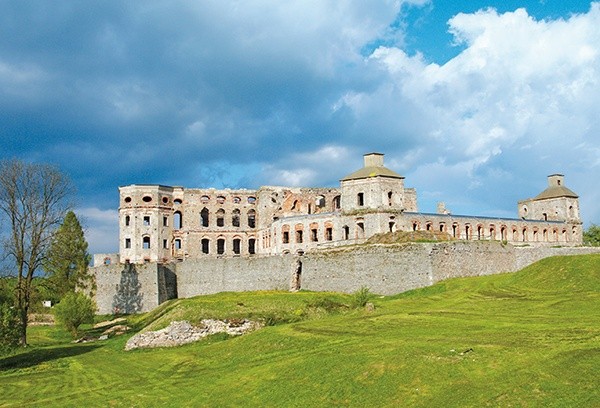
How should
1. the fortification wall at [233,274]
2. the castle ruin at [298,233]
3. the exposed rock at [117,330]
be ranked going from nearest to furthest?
1. the exposed rock at [117,330]
2. the castle ruin at [298,233]
3. the fortification wall at [233,274]

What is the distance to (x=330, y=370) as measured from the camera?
26.1 meters

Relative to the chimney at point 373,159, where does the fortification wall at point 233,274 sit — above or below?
below

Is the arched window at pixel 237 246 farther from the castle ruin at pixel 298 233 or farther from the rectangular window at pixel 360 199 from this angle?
the rectangular window at pixel 360 199

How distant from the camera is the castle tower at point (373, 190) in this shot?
68438mm

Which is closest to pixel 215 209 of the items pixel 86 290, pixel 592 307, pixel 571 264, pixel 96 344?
pixel 86 290

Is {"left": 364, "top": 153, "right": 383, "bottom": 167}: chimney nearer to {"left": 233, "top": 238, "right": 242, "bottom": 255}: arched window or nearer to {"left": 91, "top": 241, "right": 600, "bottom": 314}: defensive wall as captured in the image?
{"left": 91, "top": 241, "right": 600, "bottom": 314}: defensive wall

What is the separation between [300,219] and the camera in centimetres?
7994

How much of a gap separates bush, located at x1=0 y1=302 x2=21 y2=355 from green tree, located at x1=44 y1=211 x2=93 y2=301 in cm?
1408

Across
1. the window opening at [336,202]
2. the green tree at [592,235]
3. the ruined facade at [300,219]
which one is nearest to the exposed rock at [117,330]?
the ruined facade at [300,219]

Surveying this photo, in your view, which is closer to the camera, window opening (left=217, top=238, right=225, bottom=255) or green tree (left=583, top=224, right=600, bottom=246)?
window opening (left=217, top=238, right=225, bottom=255)

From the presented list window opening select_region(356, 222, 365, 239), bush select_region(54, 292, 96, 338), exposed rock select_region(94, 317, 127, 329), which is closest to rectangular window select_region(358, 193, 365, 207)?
window opening select_region(356, 222, 365, 239)

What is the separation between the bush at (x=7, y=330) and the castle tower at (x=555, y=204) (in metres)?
65.8

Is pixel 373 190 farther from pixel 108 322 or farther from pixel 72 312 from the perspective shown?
pixel 72 312

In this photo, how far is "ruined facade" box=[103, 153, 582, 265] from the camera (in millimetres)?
69312
